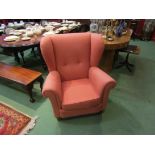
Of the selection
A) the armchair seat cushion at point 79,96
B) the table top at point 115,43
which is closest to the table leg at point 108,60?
the table top at point 115,43

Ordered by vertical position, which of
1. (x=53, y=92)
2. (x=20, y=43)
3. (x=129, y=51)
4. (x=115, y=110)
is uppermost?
(x=20, y=43)

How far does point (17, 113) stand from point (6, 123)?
188 mm

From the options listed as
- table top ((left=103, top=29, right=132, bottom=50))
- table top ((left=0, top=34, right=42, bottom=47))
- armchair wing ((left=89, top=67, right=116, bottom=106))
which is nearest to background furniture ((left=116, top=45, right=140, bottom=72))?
table top ((left=103, top=29, right=132, bottom=50))

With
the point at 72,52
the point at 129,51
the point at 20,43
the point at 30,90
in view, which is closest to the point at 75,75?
the point at 72,52

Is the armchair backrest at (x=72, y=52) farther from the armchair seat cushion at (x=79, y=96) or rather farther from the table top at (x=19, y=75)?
the table top at (x=19, y=75)

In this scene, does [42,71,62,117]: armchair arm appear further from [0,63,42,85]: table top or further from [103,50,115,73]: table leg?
[103,50,115,73]: table leg

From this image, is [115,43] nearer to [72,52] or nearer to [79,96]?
[72,52]

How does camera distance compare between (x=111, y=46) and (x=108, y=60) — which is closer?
(x=111, y=46)

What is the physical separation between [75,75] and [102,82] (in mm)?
527

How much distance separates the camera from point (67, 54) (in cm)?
197

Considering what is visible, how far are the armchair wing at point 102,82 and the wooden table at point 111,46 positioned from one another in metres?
0.78

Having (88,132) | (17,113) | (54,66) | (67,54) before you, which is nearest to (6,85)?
(17,113)

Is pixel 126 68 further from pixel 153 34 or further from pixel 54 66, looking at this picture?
pixel 153 34

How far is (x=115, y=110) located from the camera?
6.73 ft
